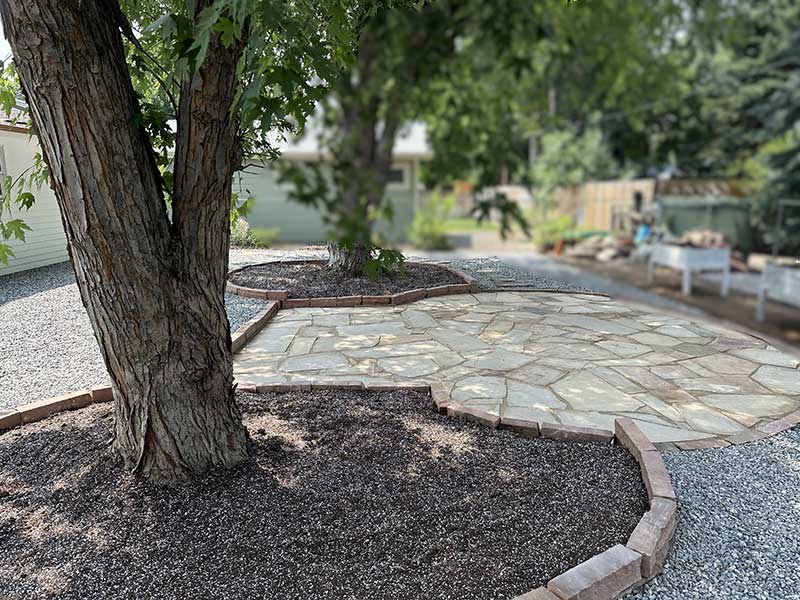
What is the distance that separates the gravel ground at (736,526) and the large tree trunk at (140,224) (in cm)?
170

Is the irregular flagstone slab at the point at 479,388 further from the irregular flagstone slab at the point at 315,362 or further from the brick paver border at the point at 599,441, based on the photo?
the irregular flagstone slab at the point at 315,362

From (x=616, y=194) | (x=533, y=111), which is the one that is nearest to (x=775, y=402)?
(x=533, y=111)

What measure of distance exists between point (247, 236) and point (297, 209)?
253 centimetres

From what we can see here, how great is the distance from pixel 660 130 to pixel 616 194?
11086mm

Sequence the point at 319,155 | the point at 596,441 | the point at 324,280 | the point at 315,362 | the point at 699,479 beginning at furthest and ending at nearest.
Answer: the point at 324,280
the point at 315,362
the point at 596,441
the point at 699,479
the point at 319,155

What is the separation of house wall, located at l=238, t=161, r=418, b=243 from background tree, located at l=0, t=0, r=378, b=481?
165 millimetres

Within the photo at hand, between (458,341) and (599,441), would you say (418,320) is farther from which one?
(599,441)

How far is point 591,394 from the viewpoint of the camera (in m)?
3.44

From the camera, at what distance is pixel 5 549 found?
190 cm

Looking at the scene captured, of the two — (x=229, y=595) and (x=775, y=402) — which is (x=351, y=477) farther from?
(x=775, y=402)

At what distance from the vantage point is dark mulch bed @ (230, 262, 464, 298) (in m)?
5.29

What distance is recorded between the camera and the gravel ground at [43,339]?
3.18 m


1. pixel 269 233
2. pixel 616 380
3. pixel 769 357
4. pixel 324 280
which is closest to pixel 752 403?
pixel 616 380

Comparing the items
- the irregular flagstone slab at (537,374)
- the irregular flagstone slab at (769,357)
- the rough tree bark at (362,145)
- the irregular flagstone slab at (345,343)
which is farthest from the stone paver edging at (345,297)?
the rough tree bark at (362,145)
